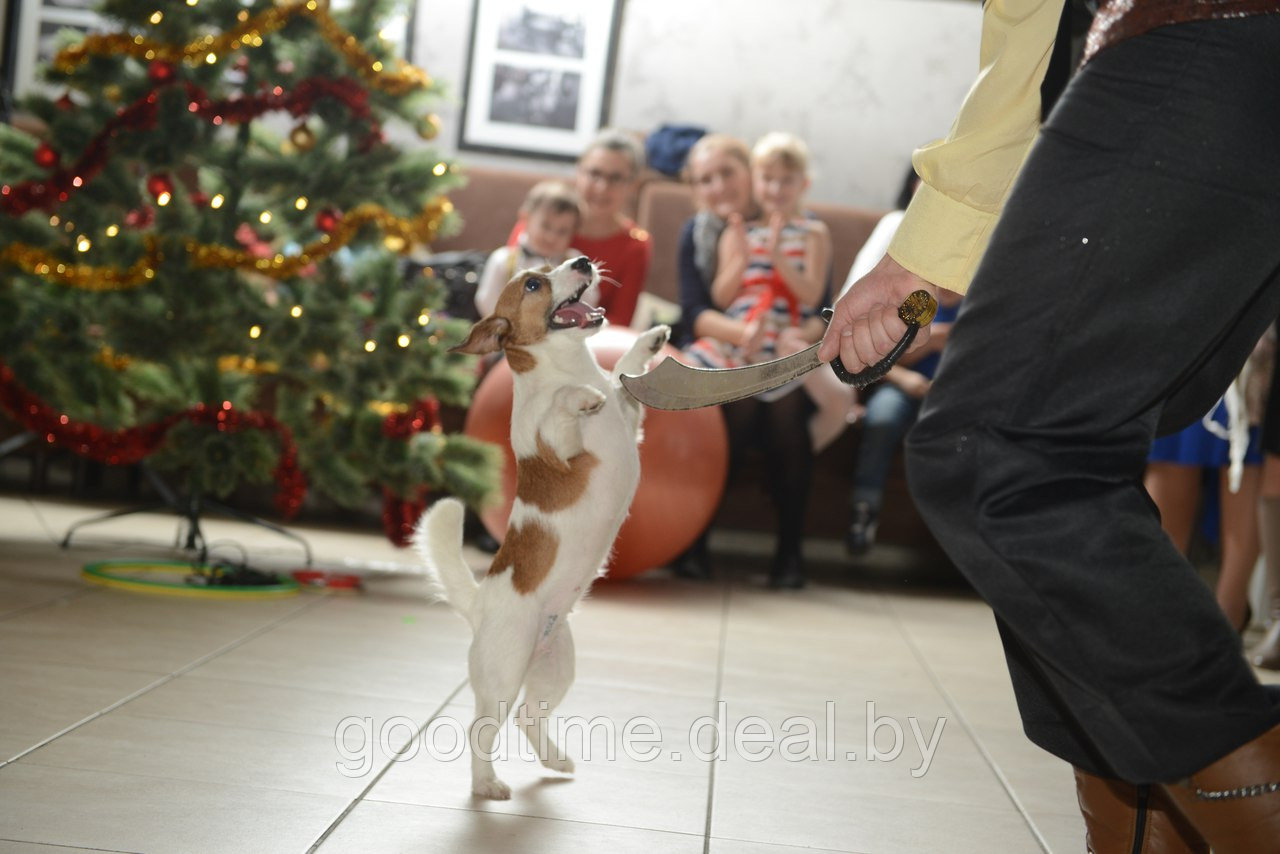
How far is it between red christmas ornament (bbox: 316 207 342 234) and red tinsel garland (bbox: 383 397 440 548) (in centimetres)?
47

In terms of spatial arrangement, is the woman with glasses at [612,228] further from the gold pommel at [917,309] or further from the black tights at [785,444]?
the gold pommel at [917,309]

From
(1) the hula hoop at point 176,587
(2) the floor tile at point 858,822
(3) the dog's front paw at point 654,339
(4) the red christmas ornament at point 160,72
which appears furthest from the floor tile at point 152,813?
(4) the red christmas ornament at point 160,72

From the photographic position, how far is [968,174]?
43.3 inches

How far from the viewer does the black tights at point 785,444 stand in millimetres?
3852

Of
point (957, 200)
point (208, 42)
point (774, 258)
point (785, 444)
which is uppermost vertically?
point (208, 42)

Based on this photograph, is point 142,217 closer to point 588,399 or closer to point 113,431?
point 113,431

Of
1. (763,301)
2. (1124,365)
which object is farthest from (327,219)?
(1124,365)

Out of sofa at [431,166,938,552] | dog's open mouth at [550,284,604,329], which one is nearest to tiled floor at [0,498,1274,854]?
dog's open mouth at [550,284,604,329]

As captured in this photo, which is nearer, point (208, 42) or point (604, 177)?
point (208, 42)

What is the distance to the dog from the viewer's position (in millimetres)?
1640

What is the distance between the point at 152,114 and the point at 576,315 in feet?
5.59

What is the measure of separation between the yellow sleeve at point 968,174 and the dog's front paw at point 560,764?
2.99 feet

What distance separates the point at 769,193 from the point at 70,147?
199cm

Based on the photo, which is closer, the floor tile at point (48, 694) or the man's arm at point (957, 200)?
the man's arm at point (957, 200)
